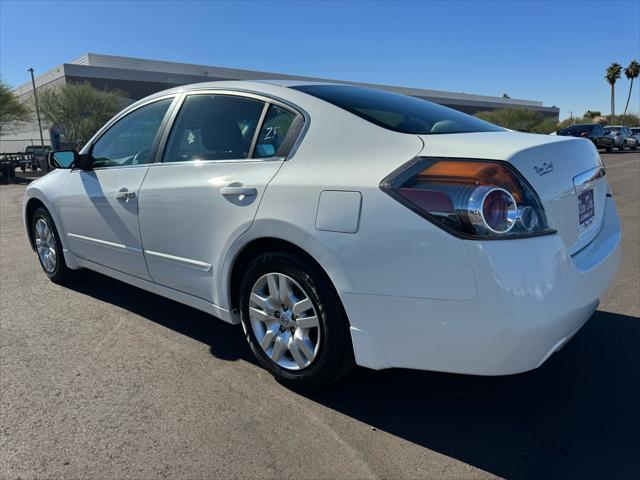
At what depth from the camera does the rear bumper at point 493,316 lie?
1.98 meters

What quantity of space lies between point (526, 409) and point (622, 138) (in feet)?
119

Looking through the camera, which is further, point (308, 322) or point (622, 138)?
point (622, 138)

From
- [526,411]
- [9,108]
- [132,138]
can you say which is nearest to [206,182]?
[132,138]

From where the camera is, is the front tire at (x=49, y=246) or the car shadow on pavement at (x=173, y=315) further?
the front tire at (x=49, y=246)

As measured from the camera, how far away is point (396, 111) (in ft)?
9.45

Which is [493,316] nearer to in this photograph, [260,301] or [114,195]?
[260,301]

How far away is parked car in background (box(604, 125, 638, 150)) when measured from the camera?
31909mm

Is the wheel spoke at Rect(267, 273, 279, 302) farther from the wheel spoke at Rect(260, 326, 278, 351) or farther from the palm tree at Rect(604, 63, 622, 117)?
the palm tree at Rect(604, 63, 622, 117)

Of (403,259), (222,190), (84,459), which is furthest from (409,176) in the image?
(84,459)

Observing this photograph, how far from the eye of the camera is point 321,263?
93.1 inches

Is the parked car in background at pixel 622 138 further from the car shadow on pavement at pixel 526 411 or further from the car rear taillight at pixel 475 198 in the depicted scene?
the car rear taillight at pixel 475 198

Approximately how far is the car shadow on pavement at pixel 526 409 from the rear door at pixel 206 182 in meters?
0.69

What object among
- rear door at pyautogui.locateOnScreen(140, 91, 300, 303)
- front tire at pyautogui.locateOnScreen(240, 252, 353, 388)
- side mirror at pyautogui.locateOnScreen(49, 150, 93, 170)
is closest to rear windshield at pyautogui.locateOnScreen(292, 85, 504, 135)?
rear door at pyautogui.locateOnScreen(140, 91, 300, 303)

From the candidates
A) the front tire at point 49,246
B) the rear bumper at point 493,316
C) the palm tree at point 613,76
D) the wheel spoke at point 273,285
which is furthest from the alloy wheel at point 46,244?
the palm tree at point 613,76
